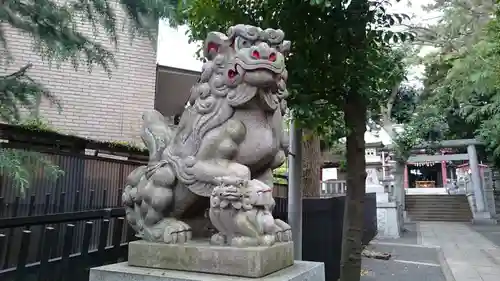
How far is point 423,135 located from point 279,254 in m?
15.2

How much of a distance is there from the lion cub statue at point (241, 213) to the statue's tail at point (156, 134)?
603 millimetres

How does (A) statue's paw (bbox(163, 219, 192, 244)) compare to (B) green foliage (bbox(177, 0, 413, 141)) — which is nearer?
(A) statue's paw (bbox(163, 219, 192, 244))

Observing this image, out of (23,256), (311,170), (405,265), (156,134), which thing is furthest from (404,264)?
(23,256)

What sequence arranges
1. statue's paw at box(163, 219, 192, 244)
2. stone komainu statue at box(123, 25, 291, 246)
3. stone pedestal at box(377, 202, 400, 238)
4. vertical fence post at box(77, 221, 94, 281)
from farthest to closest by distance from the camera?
stone pedestal at box(377, 202, 400, 238) < vertical fence post at box(77, 221, 94, 281) < statue's paw at box(163, 219, 192, 244) < stone komainu statue at box(123, 25, 291, 246)

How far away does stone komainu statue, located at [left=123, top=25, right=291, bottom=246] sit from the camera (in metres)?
2.05

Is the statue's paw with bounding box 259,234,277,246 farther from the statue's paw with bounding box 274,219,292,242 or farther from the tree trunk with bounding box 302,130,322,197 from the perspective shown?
the tree trunk with bounding box 302,130,322,197

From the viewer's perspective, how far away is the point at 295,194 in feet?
15.9

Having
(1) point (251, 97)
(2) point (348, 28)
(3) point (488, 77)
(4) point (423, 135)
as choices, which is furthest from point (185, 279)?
(4) point (423, 135)

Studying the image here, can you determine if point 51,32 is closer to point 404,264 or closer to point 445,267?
point 404,264

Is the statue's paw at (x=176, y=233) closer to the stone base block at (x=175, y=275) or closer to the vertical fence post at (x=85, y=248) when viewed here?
the stone base block at (x=175, y=275)

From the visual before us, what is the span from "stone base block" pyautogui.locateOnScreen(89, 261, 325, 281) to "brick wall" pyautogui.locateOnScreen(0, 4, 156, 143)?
181 inches

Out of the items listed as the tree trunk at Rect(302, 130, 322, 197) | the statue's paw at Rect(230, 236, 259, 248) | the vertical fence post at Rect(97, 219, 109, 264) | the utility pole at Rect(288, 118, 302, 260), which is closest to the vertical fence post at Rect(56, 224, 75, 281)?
the vertical fence post at Rect(97, 219, 109, 264)

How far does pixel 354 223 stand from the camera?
12.6 ft

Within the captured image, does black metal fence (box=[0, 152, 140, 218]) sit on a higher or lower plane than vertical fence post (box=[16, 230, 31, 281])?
higher
